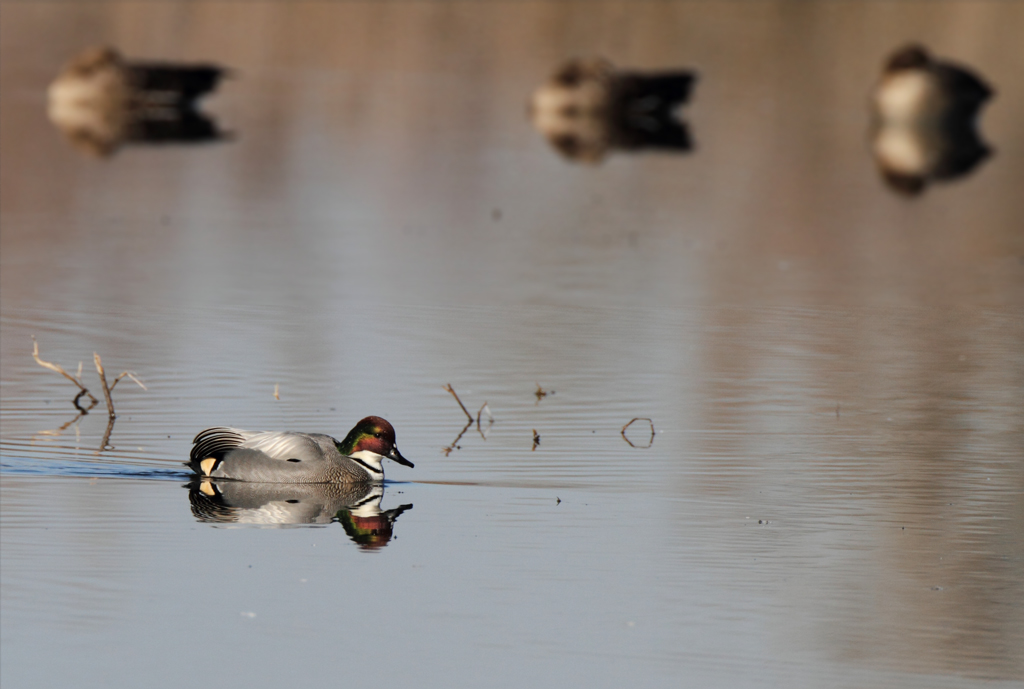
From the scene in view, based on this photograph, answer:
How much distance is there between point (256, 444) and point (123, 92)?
2126 cm

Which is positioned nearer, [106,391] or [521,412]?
[106,391]

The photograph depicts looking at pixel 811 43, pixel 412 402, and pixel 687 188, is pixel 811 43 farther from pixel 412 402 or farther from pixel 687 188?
pixel 412 402

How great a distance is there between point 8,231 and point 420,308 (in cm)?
528

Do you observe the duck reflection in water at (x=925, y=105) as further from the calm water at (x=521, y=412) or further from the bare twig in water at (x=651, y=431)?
the bare twig in water at (x=651, y=431)

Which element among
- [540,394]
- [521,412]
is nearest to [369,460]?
[521,412]

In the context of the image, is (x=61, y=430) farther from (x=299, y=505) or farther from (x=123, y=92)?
(x=123, y=92)

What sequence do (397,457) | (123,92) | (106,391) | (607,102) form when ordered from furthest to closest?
(607,102)
(123,92)
(106,391)
(397,457)

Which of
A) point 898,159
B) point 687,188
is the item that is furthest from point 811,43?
point 687,188

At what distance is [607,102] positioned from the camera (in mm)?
29969

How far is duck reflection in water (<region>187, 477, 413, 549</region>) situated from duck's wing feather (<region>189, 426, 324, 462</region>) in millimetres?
133

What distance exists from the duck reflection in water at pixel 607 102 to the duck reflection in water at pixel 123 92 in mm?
5113

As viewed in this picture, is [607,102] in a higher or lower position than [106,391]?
higher

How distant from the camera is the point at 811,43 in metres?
48.2

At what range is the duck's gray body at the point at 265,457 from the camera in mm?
8062
